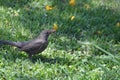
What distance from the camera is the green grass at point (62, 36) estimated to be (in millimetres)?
5262

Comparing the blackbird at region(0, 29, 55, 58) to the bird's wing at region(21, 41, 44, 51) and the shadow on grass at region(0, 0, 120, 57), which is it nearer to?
the bird's wing at region(21, 41, 44, 51)

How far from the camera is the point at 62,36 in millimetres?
6656

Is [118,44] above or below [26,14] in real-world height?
below

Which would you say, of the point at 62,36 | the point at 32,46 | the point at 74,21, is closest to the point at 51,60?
the point at 32,46

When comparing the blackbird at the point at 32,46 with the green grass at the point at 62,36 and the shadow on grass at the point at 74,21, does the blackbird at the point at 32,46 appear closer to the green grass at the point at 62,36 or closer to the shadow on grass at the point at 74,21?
the green grass at the point at 62,36

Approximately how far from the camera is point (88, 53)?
20.4ft

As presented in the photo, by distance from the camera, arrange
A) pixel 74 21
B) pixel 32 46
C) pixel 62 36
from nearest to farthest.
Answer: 1. pixel 32 46
2. pixel 62 36
3. pixel 74 21

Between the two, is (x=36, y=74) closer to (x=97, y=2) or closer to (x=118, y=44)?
(x=118, y=44)

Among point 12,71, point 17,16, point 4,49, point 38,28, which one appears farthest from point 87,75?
point 17,16

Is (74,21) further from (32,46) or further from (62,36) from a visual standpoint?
(32,46)

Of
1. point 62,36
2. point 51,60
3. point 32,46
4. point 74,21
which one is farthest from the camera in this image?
point 74,21

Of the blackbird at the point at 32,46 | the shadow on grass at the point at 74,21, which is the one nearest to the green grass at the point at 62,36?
the shadow on grass at the point at 74,21

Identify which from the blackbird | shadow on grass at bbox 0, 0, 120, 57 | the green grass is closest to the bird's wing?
the blackbird

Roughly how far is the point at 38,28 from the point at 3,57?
1.35m
